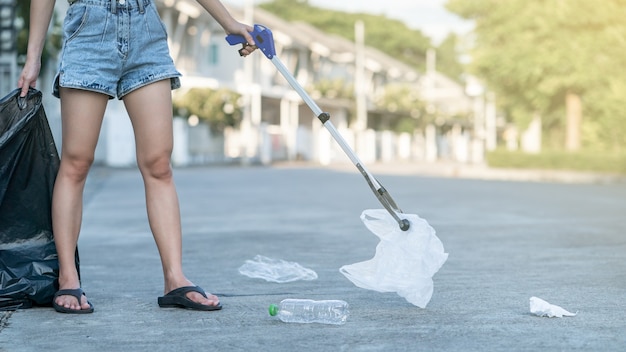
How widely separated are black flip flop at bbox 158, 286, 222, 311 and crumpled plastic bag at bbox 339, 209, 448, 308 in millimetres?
568

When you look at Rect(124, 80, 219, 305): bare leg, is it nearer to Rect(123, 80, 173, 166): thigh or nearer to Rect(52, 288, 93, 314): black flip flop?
Rect(123, 80, 173, 166): thigh

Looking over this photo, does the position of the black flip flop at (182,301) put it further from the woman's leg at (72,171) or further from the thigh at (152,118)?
the thigh at (152,118)

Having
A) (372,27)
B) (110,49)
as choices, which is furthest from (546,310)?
(372,27)

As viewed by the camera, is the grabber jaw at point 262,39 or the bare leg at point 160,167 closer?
the bare leg at point 160,167

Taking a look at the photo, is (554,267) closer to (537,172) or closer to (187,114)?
(537,172)

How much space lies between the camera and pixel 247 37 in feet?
14.8

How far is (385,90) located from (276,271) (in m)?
51.6

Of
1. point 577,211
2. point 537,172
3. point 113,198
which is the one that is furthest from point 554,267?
point 537,172

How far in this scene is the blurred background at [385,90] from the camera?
93.2 ft

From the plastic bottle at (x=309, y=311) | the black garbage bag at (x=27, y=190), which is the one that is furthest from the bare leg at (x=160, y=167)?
the black garbage bag at (x=27, y=190)

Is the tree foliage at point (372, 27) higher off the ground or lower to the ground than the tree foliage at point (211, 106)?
higher

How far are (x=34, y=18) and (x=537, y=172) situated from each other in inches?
907

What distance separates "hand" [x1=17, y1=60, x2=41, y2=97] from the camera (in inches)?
172

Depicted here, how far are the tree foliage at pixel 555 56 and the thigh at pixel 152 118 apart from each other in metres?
25.0
